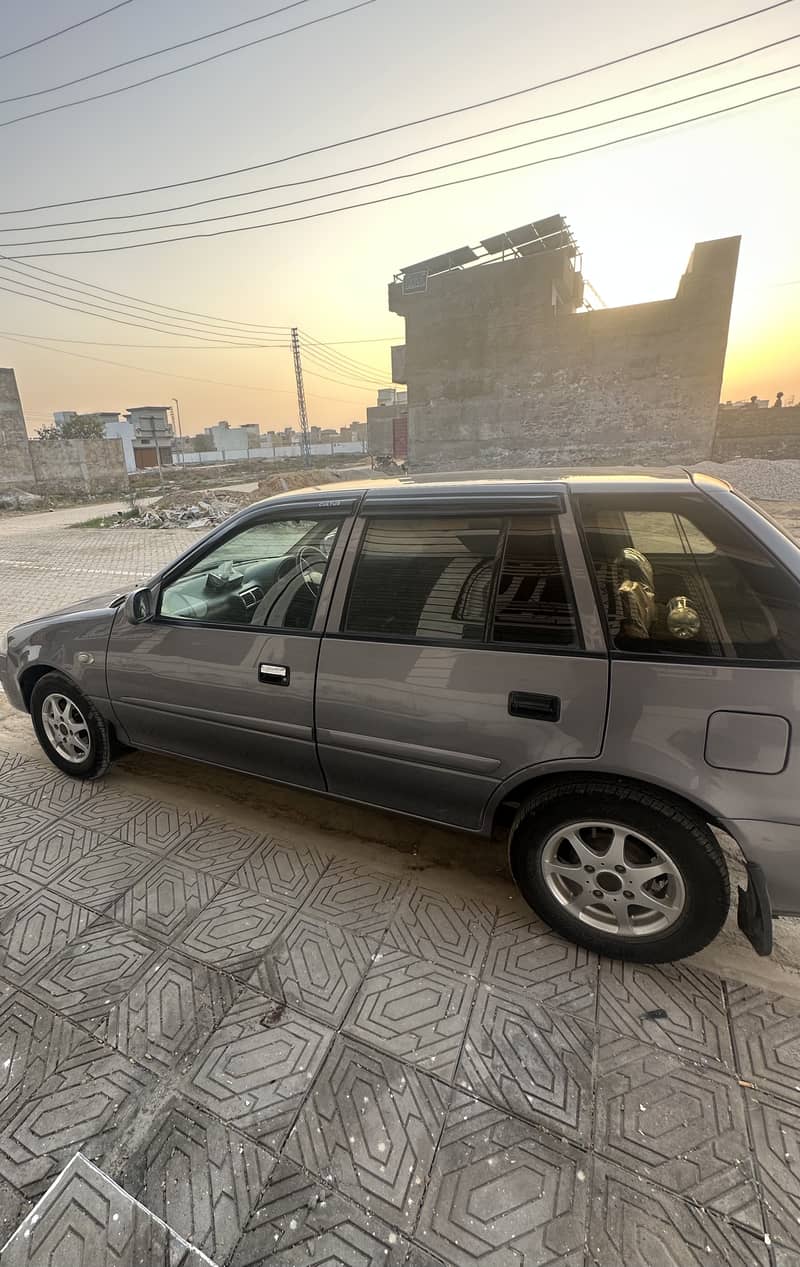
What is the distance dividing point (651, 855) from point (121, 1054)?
2.01m

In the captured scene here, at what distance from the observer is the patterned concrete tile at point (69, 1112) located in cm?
163

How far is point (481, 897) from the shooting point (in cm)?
260

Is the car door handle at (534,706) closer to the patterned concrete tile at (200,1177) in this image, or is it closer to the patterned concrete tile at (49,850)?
the patterned concrete tile at (200,1177)

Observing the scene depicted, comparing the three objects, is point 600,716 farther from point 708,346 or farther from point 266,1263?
point 708,346

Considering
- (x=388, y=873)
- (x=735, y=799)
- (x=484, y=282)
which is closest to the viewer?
(x=735, y=799)

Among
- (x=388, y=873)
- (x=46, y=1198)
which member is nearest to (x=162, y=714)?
(x=388, y=873)

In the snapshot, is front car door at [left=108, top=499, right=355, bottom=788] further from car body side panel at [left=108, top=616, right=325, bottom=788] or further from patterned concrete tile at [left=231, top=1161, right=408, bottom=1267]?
patterned concrete tile at [left=231, top=1161, right=408, bottom=1267]

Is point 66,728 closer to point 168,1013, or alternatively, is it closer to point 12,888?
point 12,888

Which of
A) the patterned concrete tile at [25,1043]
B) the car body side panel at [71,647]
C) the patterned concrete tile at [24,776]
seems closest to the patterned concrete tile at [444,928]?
the patterned concrete tile at [25,1043]

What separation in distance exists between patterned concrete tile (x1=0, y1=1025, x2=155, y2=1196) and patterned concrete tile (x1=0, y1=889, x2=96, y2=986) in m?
0.45

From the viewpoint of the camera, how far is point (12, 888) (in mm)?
2699

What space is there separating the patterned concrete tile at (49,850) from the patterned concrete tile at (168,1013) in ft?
3.04

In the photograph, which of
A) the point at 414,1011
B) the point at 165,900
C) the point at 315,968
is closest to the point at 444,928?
the point at 414,1011

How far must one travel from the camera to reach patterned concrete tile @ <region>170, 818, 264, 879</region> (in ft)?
9.30
